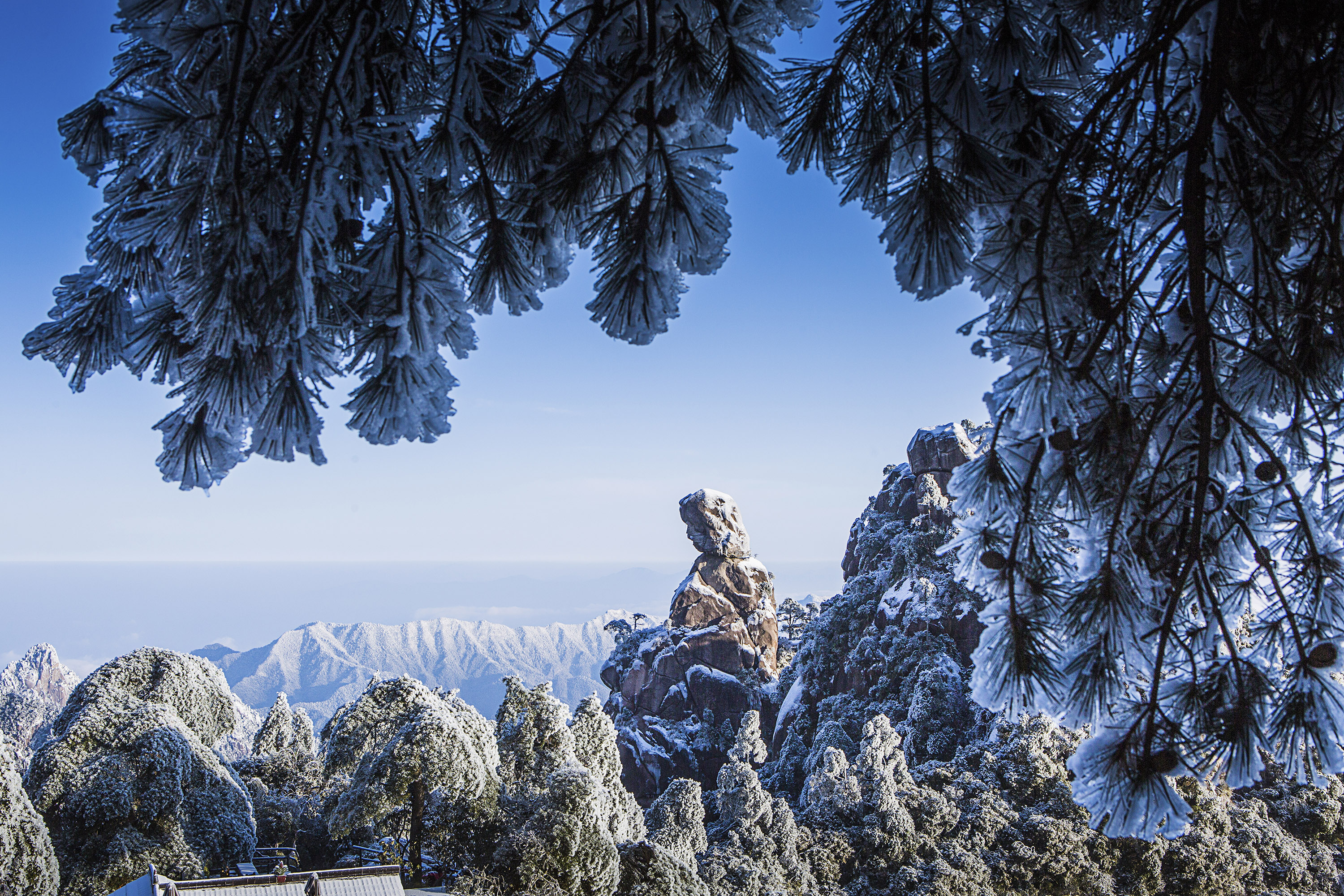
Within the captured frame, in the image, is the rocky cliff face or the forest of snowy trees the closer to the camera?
the forest of snowy trees

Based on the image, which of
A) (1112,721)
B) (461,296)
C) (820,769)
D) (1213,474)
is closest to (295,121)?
(461,296)

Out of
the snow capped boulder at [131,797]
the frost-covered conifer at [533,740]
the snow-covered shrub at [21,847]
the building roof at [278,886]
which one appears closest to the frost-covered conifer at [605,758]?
the frost-covered conifer at [533,740]

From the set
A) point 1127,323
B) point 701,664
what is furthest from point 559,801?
point 701,664

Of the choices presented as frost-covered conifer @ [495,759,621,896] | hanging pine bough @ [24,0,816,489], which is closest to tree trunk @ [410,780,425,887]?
frost-covered conifer @ [495,759,621,896]

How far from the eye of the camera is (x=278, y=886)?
807 centimetres

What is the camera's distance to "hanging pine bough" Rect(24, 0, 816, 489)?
1.30 metres

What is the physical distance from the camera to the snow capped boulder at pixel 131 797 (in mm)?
10031

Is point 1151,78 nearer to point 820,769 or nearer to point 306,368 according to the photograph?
point 306,368

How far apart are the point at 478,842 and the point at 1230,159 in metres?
11.9

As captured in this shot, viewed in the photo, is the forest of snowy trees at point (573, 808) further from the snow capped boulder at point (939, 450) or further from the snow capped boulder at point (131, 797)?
the snow capped boulder at point (939, 450)

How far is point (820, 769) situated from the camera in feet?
57.5

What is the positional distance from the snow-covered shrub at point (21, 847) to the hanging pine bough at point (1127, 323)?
35.9ft

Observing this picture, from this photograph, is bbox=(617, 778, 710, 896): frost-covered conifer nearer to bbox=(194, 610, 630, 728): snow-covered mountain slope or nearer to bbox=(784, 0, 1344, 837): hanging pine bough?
bbox=(784, 0, 1344, 837): hanging pine bough

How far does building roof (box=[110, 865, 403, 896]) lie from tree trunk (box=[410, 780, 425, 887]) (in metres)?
1.98
